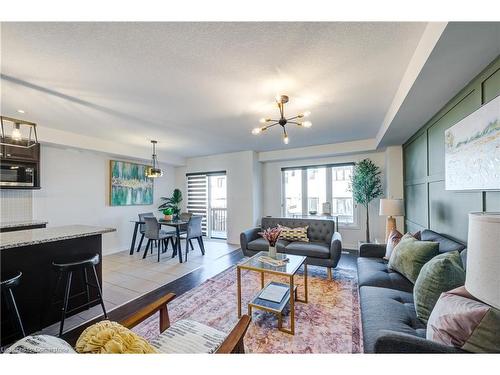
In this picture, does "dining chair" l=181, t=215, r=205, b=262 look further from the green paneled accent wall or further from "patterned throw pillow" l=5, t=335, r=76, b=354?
the green paneled accent wall

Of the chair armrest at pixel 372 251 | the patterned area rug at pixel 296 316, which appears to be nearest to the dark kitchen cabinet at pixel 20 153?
the patterned area rug at pixel 296 316

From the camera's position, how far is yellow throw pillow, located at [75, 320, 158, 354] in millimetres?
768

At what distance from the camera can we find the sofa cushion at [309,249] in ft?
10.5

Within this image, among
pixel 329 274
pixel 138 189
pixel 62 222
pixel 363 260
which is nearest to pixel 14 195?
pixel 62 222

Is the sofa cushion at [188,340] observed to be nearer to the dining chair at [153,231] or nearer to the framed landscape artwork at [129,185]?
the dining chair at [153,231]

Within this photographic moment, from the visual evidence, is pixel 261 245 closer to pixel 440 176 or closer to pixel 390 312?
pixel 390 312

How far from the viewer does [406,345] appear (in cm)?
98

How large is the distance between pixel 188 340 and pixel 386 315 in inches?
52.4

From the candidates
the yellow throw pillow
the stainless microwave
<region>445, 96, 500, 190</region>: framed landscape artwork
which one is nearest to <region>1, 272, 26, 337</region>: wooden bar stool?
the yellow throw pillow

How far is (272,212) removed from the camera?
578 cm

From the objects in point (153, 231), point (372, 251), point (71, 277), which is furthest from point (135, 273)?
point (372, 251)

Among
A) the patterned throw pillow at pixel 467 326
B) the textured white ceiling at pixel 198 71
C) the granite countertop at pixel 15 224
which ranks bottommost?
the patterned throw pillow at pixel 467 326

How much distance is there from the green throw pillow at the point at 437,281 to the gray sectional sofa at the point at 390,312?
0.37ft
